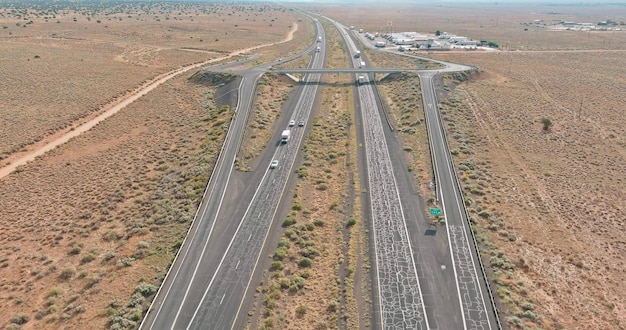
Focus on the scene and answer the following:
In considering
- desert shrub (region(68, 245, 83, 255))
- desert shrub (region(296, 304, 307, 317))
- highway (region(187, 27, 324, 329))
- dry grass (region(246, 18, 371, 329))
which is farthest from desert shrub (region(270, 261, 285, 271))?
desert shrub (region(68, 245, 83, 255))

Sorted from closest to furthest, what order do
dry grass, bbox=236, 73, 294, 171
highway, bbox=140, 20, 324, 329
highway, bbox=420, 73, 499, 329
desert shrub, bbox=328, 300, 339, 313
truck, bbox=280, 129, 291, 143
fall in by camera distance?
highway, bbox=420, 73, 499, 329, highway, bbox=140, 20, 324, 329, desert shrub, bbox=328, 300, 339, 313, dry grass, bbox=236, 73, 294, 171, truck, bbox=280, 129, 291, 143

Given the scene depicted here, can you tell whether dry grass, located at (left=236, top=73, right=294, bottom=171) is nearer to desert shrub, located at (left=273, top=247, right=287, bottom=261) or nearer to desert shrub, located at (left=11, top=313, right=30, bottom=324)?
desert shrub, located at (left=273, top=247, right=287, bottom=261)

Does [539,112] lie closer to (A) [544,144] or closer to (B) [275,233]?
(A) [544,144]

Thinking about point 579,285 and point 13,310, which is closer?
point 13,310

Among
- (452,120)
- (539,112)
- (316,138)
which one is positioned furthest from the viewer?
(539,112)

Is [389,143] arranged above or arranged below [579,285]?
above

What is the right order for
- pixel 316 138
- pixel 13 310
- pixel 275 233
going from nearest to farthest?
pixel 13 310, pixel 275 233, pixel 316 138

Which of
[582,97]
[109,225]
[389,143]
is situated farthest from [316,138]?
[582,97]
